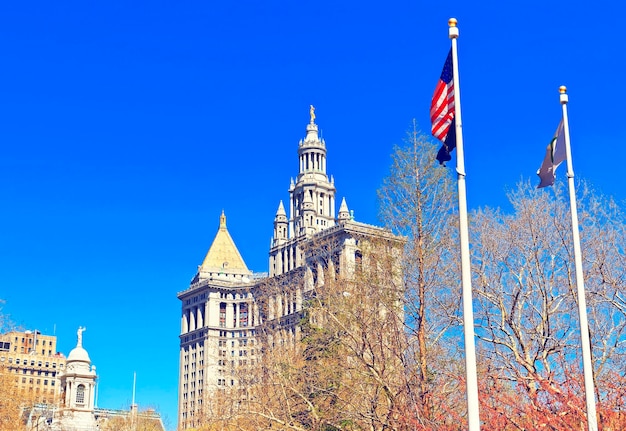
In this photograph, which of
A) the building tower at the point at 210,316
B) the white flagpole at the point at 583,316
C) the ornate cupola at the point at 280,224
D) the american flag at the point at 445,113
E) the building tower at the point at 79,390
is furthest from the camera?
the building tower at the point at 210,316

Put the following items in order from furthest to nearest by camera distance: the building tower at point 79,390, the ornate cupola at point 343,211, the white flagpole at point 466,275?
1. the ornate cupola at point 343,211
2. the building tower at point 79,390
3. the white flagpole at point 466,275

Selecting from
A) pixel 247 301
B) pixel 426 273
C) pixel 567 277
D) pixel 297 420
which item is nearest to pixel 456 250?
pixel 426 273

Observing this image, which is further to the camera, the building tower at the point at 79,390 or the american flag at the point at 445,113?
the building tower at the point at 79,390

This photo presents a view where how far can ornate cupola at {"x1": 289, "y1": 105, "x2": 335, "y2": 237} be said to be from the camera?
16650cm

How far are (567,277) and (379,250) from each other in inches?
402

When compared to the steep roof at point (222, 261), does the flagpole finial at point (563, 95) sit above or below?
below

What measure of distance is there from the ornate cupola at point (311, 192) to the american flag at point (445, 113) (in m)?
135

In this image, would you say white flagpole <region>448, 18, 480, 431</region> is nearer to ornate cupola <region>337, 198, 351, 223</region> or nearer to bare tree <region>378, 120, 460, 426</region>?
bare tree <region>378, 120, 460, 426</region>

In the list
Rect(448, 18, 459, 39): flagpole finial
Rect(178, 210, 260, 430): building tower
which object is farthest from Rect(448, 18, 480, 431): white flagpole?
Rect(178, 210, 260, 430): building tower

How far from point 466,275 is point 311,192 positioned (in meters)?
144

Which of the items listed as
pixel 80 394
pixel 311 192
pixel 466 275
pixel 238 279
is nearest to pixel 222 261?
pixel 238 279

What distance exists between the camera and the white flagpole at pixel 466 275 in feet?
79.9

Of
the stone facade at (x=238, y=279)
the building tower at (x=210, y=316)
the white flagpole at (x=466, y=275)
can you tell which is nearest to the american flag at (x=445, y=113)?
the white flagpole at (x=466, y=275)

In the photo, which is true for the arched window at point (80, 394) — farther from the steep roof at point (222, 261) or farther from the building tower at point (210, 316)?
the steep roof at point (222, 261)
